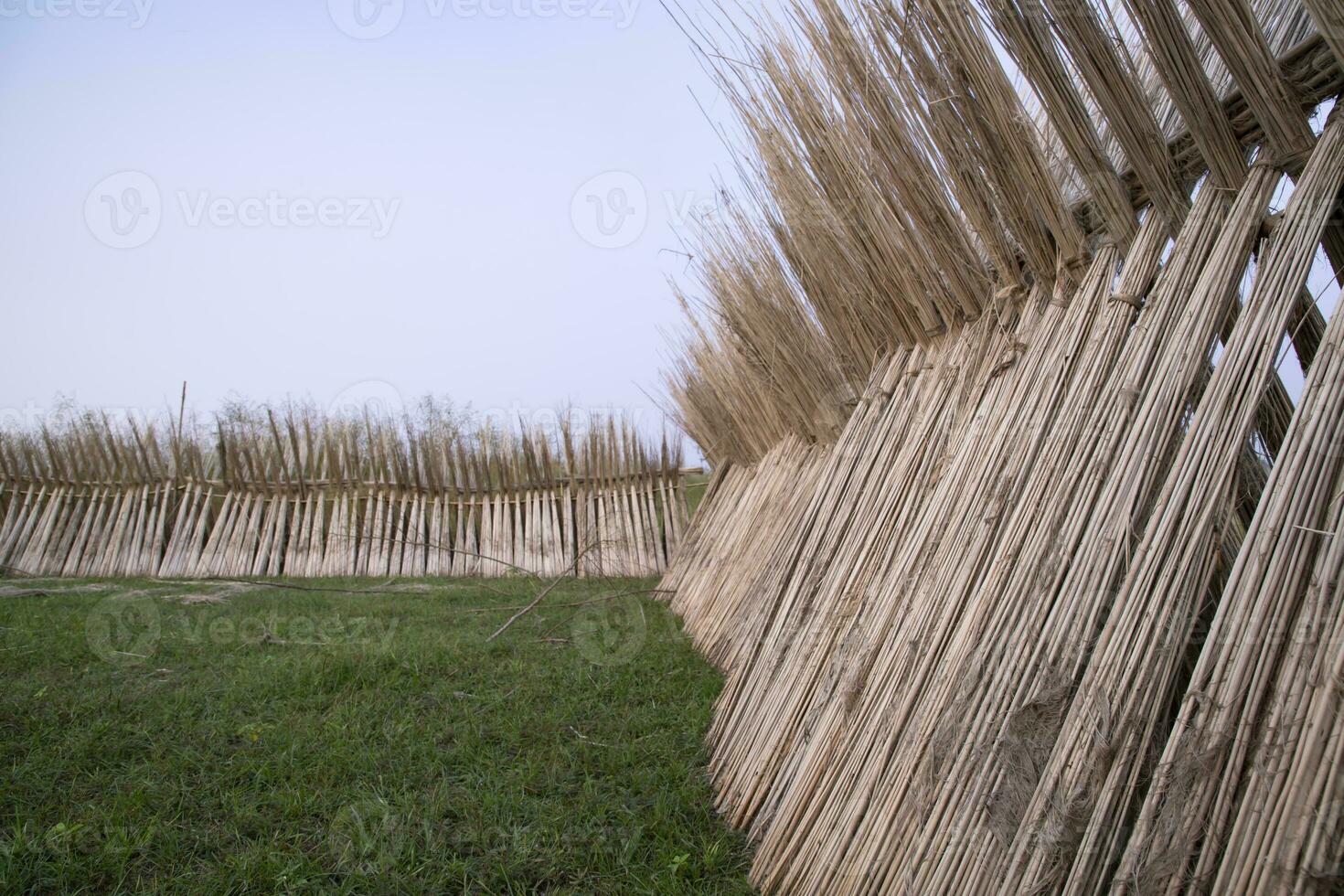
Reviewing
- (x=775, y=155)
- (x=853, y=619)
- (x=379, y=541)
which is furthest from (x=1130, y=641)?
(x=379, y=541)

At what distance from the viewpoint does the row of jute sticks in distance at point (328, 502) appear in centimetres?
716

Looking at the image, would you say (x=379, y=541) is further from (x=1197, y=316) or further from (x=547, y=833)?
(x=1197, y=316)

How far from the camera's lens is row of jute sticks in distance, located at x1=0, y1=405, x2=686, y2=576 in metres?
7.16

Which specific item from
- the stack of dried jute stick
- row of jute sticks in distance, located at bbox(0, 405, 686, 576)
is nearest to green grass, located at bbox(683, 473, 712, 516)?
row of jute sticks in distance, located at bbox(0, 405, 686, 576)

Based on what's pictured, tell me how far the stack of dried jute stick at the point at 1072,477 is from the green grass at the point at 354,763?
329mm

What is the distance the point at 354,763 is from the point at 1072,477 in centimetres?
193

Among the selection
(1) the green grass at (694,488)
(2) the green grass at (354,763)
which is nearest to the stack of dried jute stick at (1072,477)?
(2) the green grass at (354,763)

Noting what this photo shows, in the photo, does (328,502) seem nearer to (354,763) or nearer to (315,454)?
(315,454)

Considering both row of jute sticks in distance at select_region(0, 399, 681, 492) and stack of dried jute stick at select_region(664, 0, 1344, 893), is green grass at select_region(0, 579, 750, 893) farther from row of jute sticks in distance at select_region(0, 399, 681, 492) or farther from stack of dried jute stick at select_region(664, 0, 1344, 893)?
row of jute sticks in distance at select_region(0, 399, 681, 492)

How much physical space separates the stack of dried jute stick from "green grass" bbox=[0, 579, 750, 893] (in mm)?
329

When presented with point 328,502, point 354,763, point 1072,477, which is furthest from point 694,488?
point 1072,477

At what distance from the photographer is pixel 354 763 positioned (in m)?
2.10

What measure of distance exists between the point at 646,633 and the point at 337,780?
201 centimetres

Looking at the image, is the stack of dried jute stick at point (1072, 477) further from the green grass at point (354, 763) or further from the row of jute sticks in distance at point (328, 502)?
the row of jute sticks in distance at point (328, 502)
